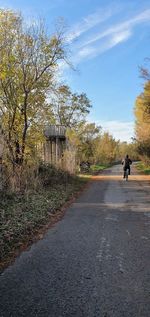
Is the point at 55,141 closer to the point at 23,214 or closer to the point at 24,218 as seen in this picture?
the point at 23,214

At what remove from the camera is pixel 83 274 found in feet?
18.4

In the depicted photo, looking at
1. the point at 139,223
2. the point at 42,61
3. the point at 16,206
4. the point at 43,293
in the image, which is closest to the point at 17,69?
the point at 42,61

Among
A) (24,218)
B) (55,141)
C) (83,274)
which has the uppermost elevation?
(55,141)

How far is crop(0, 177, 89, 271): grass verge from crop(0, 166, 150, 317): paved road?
34 cm

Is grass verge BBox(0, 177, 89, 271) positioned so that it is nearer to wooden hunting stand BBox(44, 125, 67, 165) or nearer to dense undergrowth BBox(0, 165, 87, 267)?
dense undergrowth BBox(0, 165, 87, 267)

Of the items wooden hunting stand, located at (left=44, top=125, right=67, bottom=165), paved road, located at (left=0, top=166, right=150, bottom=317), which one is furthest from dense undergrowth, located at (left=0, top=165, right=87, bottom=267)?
wooden hunting stand, located at (left=44, top=125, right=67, bottom=165)

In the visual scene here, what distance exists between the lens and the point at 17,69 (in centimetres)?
1590

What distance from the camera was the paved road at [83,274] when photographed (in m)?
4.40

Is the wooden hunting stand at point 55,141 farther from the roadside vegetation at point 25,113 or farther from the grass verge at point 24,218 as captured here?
the grass verge at point 24,218

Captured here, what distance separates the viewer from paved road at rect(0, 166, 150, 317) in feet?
14.4

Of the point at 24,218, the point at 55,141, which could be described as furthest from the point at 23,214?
the point at 55,141

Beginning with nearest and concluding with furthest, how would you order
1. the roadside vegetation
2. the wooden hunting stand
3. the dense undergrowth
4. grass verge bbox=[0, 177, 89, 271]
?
grass verge bbox=[0, 177, 89, 271]
the dense undergrowth
the roadside vegetation
the wooden hunting stand

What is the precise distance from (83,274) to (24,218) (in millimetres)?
4269

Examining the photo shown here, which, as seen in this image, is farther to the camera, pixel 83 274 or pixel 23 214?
pixel 23 214
